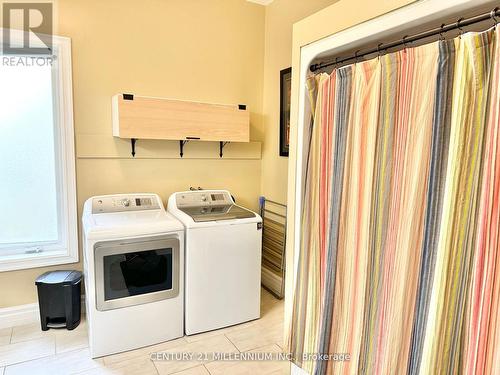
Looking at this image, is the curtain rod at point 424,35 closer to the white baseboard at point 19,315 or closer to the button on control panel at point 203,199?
the button on control panel at point 203,199

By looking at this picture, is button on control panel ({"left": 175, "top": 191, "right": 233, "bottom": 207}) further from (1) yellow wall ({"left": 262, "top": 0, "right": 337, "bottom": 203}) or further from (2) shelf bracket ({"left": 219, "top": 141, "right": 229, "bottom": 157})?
(1) yellow wall ({"left": 262, "top": 0, "right": 337, "bottom": 203})

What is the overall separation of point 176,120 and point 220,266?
1181mm

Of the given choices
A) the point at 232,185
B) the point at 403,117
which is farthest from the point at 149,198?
the point at 403,117

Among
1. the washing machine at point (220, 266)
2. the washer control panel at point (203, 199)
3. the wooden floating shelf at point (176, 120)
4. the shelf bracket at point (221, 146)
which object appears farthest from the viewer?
the shelf bracket at point (221, 146)

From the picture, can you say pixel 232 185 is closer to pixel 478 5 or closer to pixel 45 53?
pixel 45 53

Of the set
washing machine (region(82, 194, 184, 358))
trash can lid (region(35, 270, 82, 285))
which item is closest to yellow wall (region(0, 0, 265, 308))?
trash can lid (region(35, 270, 82, 285))

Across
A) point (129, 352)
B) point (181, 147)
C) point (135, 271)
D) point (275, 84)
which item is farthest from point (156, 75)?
point (129, 352)

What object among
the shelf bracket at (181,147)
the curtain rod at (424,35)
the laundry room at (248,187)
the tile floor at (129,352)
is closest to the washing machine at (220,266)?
the laundry room at (248,187)

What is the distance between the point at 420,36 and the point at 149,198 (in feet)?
7.21

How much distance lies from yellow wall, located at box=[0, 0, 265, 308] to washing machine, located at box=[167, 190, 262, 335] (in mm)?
528

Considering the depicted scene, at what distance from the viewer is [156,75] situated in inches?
112

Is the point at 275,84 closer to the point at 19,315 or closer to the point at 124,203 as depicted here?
the point at 124,203

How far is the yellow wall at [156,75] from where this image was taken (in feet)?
8.48

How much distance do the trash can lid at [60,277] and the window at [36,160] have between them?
12 centimetres
